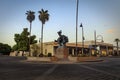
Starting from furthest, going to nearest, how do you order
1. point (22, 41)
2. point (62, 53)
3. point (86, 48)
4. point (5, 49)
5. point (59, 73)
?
point (5, 49) < point (22, 41) < point (86, 48) < point (62, 53) < point (59, 73)

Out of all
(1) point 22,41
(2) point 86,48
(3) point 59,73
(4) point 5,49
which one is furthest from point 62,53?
(4) point 5,49

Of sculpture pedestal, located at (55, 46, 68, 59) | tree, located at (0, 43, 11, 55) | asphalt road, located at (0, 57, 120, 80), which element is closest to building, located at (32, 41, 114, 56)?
sculpture pedestal, located at (55, 46, 68, 59)

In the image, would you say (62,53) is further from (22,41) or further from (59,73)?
(22,41)

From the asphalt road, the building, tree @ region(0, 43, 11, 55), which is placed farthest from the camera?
tree @ region(0, 43, 11, 55)

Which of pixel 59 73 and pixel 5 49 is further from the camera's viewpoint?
pixel 5 49

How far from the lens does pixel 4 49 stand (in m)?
121

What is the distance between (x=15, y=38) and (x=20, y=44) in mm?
4783

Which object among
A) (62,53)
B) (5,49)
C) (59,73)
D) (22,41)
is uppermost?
(22,41)

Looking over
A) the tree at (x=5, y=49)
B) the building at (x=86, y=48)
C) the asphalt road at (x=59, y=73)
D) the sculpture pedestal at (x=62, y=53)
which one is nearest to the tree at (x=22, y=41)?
the building at (x=86, y=48)

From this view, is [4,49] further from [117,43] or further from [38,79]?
[38,79]

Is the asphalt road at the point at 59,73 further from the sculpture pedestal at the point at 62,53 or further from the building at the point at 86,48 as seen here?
the building at the point at 86,48

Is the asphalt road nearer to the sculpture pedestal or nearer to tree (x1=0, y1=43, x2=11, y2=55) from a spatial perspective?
the sculpture pedestal

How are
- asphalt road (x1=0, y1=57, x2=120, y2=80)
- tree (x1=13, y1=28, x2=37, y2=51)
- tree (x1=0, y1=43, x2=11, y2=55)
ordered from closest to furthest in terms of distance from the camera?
1. asphalt road (x1=0, y1=57, x2=120, y2=80)
2. tree (x1=13, y1=28, x2=37, y2=51)
3. tree (x1=0, y1=43, x2=11, y2=55)

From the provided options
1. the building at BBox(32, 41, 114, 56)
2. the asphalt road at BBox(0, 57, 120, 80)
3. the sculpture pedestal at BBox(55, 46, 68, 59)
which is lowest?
the asphalt road at BBox(0, 57, 120, 80)
